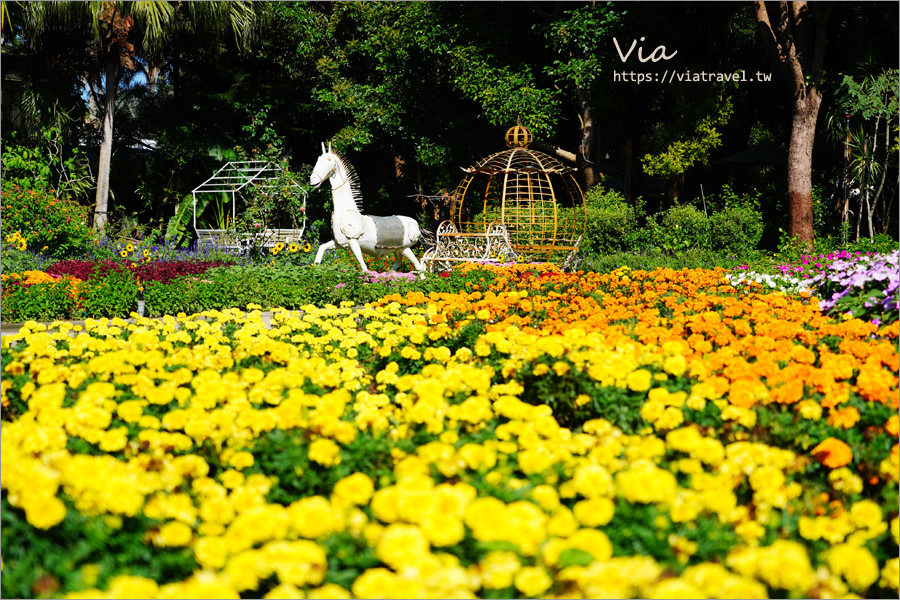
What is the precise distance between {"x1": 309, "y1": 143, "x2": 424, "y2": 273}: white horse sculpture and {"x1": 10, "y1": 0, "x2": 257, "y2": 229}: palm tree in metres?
6.58

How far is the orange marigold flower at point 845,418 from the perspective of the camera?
2.61 m

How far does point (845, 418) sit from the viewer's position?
2619 mm

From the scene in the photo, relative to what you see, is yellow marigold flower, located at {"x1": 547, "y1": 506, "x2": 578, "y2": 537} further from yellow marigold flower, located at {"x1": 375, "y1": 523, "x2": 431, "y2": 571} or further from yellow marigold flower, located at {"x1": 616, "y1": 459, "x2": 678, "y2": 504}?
yellow marigold flower, located at {"x1": 375, "y1": 523, "x2": 431, "y2": 571}

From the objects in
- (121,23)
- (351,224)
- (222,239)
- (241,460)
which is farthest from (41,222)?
(241,460)

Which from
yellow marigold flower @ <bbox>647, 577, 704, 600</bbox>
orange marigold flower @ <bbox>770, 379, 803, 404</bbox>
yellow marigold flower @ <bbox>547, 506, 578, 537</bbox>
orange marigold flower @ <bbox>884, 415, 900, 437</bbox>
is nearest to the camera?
yellow marigold flower @ <bbox>647, 577, 704, 600</bbox>

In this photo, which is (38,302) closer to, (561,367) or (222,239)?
(561,367)

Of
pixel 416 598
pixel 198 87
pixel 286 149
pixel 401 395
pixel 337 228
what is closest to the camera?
pixel 416 598

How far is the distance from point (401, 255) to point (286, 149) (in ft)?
31.6

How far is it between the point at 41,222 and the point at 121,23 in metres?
5.12

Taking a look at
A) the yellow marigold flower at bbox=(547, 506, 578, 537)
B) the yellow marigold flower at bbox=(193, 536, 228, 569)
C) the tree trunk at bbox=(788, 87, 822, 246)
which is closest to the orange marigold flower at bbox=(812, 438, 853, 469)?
the yellow marigold flower at bbox=(547, 506, 578, 537)

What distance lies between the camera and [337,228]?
9453 millimetres

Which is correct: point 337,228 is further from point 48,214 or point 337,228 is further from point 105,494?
point 105,494

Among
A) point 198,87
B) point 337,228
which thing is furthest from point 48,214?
point 198,87

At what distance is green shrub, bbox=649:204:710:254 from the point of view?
1280 centimetres
